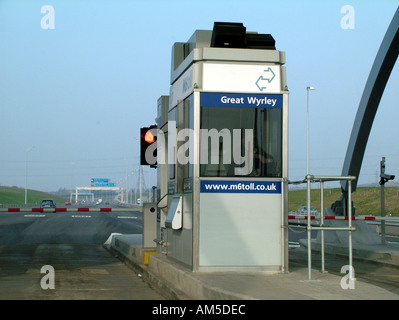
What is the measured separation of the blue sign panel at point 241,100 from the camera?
9.95 meters

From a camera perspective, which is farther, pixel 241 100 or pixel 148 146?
pixel 148 146

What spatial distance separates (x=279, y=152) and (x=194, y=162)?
1341 millimetres

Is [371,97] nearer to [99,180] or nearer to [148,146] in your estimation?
[148,146]

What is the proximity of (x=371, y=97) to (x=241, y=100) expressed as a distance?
9.68 m

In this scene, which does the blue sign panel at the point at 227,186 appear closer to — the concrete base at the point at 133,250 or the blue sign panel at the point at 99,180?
the concrete base at the point at 133,250

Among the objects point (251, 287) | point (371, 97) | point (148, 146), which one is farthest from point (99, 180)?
point (251, 287)

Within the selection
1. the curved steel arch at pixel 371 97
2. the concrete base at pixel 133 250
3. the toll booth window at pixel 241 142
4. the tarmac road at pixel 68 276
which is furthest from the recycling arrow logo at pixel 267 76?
the curved steel arch at pixel 371 97

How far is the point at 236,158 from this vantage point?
10.0m

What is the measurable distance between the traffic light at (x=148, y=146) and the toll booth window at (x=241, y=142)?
5.64 meters
